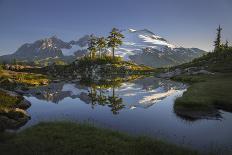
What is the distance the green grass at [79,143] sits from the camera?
16.3m

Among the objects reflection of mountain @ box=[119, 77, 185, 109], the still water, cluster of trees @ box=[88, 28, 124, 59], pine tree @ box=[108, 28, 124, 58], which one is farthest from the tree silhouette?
the still water

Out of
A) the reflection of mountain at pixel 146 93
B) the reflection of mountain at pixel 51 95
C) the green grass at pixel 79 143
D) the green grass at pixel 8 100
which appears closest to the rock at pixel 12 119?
the green grass at pixel 8 100

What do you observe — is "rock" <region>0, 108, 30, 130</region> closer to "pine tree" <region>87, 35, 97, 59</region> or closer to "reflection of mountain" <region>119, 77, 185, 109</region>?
"reflection of mountain" <region>119, 77, 185, 109</region>

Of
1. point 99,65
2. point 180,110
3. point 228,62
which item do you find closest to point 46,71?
point 99,65

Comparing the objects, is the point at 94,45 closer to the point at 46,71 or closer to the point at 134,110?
the point at 46,71

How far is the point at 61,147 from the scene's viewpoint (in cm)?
1684

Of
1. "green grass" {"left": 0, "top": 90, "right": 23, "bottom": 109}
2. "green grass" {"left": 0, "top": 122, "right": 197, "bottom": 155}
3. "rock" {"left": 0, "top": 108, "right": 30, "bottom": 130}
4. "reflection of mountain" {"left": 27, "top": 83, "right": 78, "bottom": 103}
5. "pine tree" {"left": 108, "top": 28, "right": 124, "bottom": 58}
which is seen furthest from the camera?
"pine tree" {"left": 108, "top": 28, "right": 124, "bottom": 58}

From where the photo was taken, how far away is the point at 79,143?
1791 centimetres

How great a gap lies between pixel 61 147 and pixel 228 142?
45.5 ft

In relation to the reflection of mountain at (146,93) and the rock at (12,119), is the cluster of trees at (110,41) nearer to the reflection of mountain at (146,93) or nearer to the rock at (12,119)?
the reflection of mountain at (146,93)

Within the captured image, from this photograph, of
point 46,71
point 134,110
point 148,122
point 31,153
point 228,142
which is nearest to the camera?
point 31,153

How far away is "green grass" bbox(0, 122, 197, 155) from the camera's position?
16.3 m

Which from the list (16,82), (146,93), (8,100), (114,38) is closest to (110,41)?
(114,38)

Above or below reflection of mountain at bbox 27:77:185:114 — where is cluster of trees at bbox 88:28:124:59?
above
